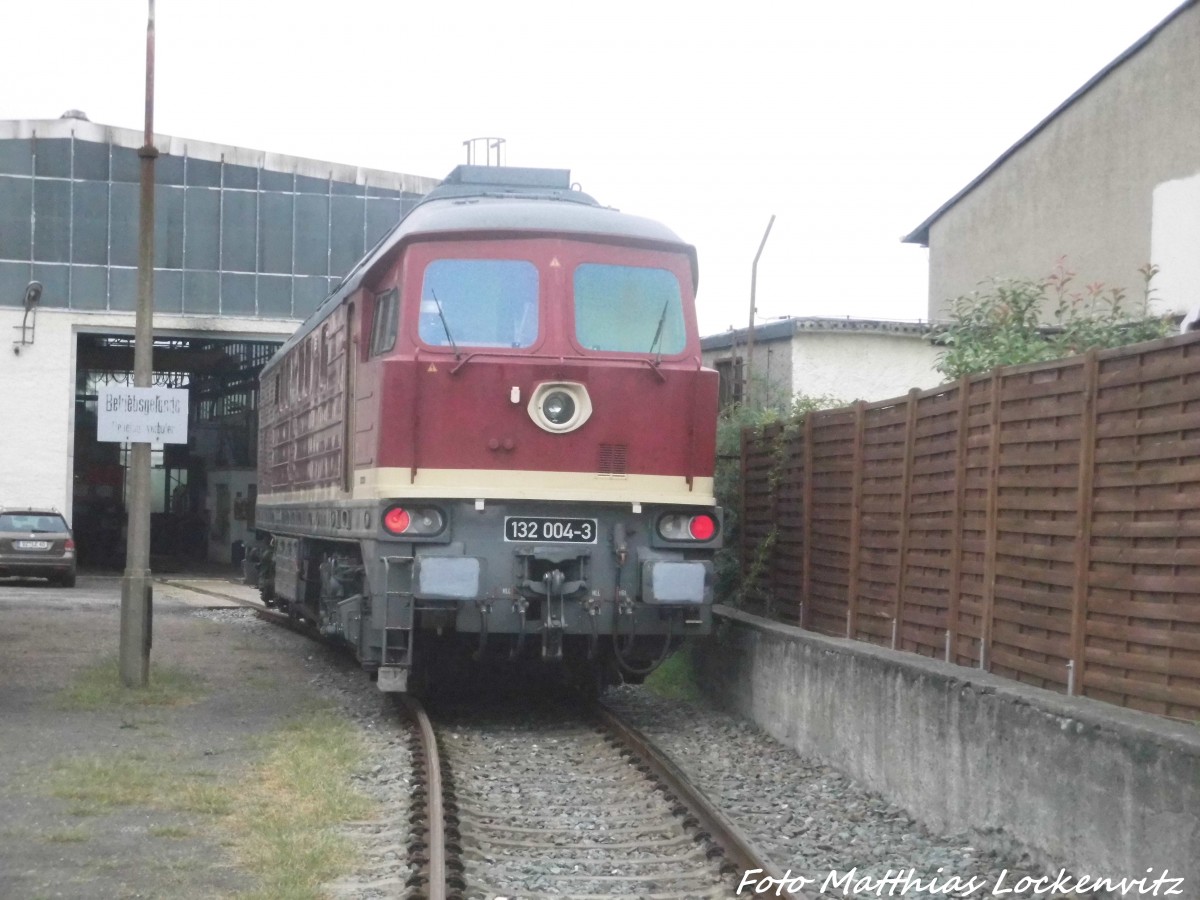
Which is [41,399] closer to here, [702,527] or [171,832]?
[702,527]

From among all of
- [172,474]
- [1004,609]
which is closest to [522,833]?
[1004,609]

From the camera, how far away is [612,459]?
A: 402 inches

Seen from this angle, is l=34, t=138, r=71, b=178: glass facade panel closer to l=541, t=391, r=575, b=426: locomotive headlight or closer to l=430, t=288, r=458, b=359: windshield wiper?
l=430, t=288, r=458, b=359: windshield wiper

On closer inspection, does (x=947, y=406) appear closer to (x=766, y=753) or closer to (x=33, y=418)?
(x=766, y=753)

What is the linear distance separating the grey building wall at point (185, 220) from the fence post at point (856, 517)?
77.7ft

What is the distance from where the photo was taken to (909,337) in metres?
19.8

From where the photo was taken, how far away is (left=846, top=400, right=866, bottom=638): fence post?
10.2m

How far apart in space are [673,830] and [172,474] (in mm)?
54467

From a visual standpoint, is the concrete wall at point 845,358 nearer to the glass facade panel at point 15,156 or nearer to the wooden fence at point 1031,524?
the wooden fence at point 1031,524

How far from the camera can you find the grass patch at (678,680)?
12.9 m

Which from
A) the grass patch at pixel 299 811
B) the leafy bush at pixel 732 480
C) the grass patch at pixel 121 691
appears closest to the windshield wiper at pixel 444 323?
the grass patch at pixel 299 811

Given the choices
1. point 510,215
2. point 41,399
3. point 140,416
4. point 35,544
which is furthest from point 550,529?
point 41,399

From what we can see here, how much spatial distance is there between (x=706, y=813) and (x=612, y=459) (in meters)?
3.33

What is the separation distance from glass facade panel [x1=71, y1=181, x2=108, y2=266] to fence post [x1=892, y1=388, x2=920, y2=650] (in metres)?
26.7
